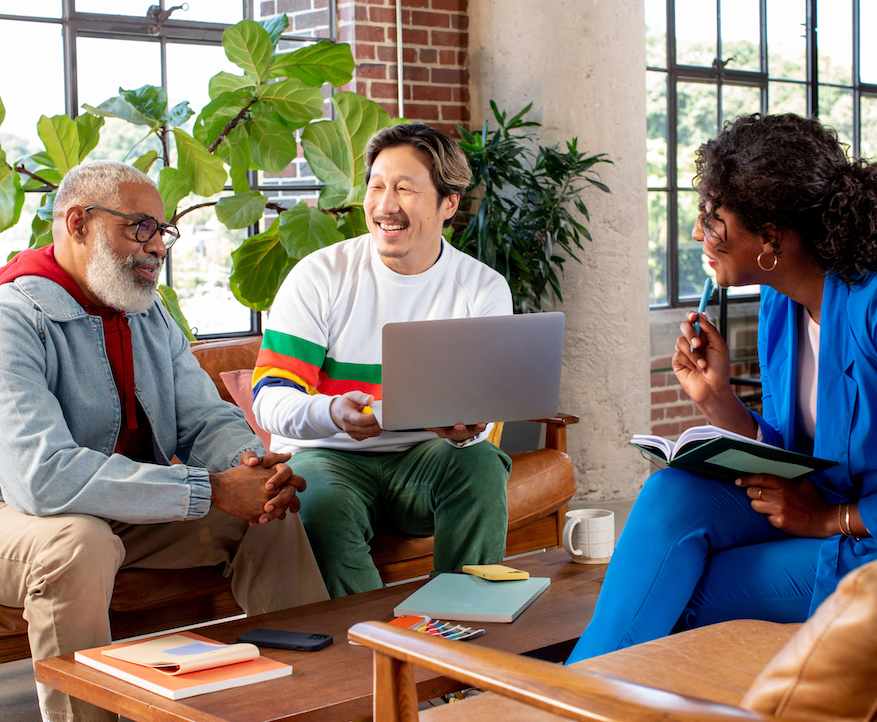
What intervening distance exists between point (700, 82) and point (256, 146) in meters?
3.04

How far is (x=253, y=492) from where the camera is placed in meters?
1.98

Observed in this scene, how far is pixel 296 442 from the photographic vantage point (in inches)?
94.9

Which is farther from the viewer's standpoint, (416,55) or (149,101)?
(416,55)

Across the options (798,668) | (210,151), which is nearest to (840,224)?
(798,668)

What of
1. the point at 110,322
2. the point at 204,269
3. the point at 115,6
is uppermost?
the point at 115,6

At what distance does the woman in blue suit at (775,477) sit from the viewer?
62.0 inches

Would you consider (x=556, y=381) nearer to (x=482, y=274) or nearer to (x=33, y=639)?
(x=482, y=274)

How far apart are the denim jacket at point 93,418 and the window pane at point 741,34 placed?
4.10 meters

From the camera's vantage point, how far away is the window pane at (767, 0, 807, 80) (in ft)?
17.5

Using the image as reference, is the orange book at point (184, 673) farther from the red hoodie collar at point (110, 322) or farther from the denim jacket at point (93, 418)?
the red hoodie collar at point (110, 322)

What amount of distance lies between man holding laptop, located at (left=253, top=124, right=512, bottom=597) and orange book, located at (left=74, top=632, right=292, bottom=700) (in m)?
0.72

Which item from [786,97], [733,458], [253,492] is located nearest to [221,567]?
[253,492]

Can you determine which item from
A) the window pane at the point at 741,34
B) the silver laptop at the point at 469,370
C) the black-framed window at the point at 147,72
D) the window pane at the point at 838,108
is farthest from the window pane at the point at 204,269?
the window pane at the point at 838,108

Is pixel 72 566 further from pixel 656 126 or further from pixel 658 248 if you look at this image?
pixel 656 126
